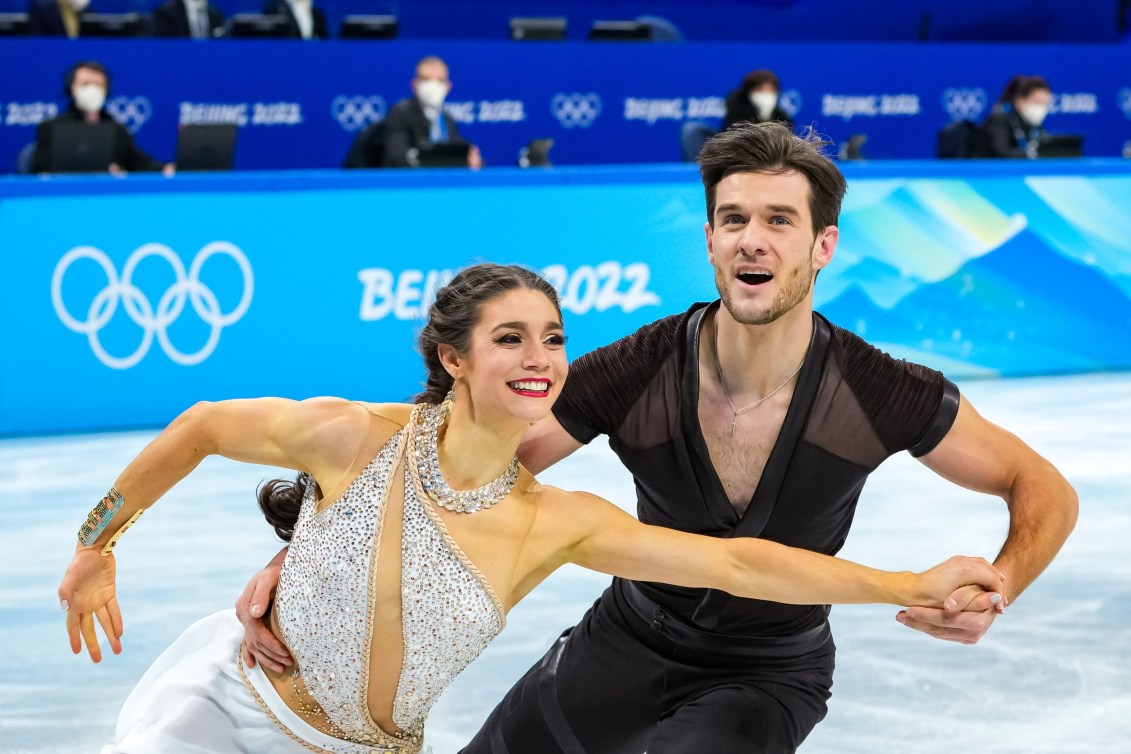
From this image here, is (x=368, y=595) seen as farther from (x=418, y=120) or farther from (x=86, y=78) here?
(x=418, y=120)

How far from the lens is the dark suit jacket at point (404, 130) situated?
936 centimetres

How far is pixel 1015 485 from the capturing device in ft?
9.11

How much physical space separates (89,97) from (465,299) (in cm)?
665

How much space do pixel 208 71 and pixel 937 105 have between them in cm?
637

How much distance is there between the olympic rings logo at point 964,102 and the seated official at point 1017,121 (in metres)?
2.70

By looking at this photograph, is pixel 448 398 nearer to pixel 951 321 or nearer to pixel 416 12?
pixel 951 321

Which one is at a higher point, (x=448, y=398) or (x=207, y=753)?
(x=448, y=398)

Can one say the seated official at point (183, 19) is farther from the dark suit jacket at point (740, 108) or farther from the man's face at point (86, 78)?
the dark suit jacket at point (740, 108)

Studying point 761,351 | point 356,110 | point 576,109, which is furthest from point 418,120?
point 761,351

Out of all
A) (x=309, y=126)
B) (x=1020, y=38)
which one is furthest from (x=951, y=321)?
(x=1020, y=38)

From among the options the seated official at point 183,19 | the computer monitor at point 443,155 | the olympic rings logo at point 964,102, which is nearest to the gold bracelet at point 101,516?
the computer monitor at point 443,155

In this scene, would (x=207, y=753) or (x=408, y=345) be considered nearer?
Result: (x=207, y=753)

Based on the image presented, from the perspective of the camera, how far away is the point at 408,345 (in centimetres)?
738

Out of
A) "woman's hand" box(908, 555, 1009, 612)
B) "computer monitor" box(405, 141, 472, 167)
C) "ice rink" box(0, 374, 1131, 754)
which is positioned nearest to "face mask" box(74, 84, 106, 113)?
"computer monitor" box(405, 141, 472, 167)
